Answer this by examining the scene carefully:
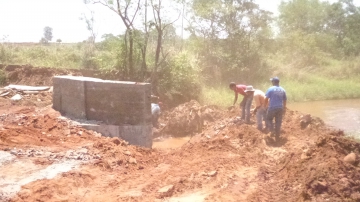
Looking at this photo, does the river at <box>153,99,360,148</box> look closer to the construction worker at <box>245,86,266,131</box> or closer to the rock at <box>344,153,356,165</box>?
the construction worker at <box>245,86,266,131</box>

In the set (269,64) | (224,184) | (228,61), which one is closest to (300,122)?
(224,184)

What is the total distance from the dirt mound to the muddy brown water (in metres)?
4.79

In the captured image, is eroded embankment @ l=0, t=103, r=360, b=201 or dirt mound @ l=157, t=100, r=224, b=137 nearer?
eroded embankment @ l=0, t=103, r=360, b=201

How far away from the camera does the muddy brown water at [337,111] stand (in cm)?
1498

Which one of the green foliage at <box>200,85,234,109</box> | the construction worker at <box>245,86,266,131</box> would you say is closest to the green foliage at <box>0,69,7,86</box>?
the green foliage at <box>200,85,234,109</box>

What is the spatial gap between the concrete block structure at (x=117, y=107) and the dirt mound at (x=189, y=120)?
4.72m

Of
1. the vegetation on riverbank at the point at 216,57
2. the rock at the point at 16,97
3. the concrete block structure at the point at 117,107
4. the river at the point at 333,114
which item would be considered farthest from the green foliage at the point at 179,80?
the concrete block structure at the point at 117,107

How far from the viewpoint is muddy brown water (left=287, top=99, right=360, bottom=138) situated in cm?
1498

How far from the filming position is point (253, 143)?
9.21m

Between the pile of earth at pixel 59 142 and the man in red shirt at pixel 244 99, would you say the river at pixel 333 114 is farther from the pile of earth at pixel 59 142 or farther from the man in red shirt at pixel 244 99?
the pile of earth at pixel 59 142

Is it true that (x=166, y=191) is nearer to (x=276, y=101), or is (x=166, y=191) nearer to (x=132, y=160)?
(x=132, y=160)

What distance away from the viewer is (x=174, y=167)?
7.68m

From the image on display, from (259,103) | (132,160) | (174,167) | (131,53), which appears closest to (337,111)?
(131,53)

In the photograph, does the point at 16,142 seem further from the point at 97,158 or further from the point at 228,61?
the point at 228,61
